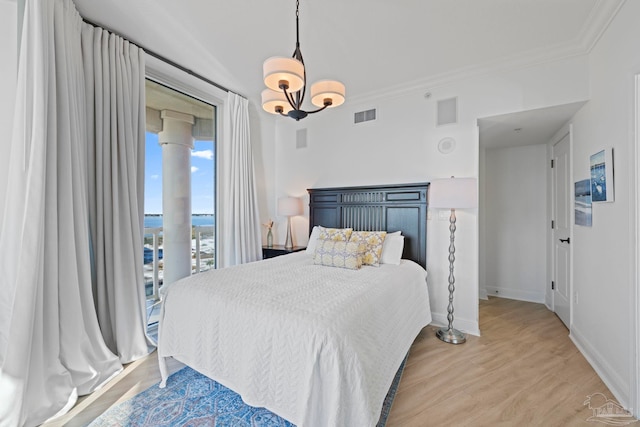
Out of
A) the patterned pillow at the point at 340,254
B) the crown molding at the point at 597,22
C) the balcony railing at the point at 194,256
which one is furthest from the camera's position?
the balcony railing at the point at 194,256

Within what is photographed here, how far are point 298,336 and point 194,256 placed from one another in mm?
2755

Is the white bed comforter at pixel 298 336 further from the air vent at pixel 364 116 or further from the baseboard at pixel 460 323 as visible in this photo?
the air vent at pixel 364 116

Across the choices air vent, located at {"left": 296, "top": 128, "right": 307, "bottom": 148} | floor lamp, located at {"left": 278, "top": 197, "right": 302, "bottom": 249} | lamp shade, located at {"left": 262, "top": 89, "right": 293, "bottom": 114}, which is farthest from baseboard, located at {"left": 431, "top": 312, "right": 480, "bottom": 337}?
air vent, located at {"left": 296, "top": 128, "right": 307, "bottom": 148}

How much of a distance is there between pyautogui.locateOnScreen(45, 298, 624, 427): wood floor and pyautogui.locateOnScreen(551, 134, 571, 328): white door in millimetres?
423

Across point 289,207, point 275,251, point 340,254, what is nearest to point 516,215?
point 340,254

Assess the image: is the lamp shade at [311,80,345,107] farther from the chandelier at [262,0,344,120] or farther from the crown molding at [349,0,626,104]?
the crown molding at [349,0,626,104]

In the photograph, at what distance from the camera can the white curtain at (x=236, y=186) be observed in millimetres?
3422

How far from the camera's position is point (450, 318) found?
2754 millimetres

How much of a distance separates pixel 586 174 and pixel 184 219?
4229 millimetres

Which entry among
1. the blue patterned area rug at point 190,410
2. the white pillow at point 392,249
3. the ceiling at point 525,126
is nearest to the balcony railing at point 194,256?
the blue patterned area rug at point 190,410

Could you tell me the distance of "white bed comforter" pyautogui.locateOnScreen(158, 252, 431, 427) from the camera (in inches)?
48.6

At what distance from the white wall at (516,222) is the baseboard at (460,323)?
60.6 inches

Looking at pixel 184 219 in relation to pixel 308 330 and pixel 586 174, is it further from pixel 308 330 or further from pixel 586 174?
pixel 586 174

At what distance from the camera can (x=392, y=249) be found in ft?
9.35
